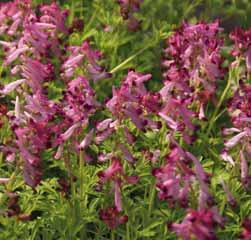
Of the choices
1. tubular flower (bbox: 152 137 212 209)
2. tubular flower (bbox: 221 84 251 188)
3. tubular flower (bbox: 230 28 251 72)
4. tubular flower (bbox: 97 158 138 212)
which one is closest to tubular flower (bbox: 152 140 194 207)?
tubular flower (bbox: 152 137 212 209)

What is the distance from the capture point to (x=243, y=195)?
15.1 feet

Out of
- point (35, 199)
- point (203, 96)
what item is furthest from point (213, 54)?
point (35, 199)

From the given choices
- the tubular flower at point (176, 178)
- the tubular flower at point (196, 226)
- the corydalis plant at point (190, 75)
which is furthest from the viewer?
the corydalis plant at point (190, 75)

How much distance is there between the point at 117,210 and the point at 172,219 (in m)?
0.60

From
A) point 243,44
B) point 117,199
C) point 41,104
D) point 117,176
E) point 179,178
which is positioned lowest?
point 117,199

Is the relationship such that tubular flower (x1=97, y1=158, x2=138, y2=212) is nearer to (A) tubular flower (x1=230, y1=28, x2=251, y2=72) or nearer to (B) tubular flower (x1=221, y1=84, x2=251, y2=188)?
(B) tubular flower (x1=221, y1=84, x2=251, y2=188)

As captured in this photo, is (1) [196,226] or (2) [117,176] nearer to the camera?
(1) [196,226]

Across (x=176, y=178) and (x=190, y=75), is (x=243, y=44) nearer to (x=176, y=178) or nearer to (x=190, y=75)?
(x=190, y=75)

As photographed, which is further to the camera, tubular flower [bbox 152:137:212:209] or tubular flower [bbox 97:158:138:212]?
tubular flower [bbox 97:158:138:212]

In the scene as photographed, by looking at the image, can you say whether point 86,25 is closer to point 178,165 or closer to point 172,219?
point 172,219

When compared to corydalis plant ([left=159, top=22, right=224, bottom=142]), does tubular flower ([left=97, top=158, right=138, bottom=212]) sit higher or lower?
lower

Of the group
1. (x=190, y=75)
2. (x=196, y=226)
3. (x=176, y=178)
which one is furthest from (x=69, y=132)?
(x=196, y=226)

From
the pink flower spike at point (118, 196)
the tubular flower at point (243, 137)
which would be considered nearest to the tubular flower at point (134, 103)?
the pink flower spike at point (118, 196)

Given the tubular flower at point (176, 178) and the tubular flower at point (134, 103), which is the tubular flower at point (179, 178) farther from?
the tubular flower at point (134, 103)
